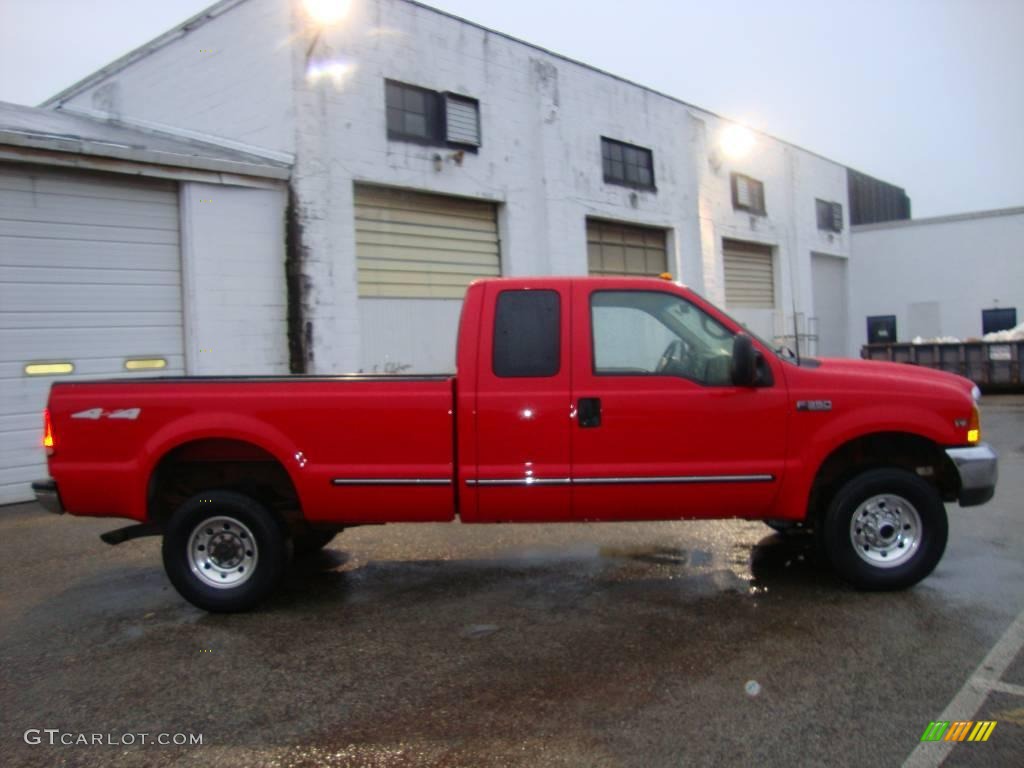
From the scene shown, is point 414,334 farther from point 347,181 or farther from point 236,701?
point 236,701

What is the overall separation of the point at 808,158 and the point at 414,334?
18.3 m

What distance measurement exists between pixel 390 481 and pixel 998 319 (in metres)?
27.2

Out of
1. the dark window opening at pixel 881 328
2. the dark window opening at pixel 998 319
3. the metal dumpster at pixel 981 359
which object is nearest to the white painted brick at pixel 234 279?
the metal dumpster at pixel 981 359

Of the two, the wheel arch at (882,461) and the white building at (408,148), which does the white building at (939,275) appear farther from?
the wheel arch at (882,461)

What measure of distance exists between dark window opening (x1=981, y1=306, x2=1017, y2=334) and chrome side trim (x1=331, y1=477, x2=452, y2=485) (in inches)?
1054

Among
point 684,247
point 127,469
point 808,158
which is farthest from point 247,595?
point 808,158

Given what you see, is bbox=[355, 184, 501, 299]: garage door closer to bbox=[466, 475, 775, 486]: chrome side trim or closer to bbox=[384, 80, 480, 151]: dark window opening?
bbox=[384, 80, 480, 151]: dark window opening

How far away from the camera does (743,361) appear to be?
456 cm

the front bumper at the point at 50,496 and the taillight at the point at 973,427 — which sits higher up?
the taillight at the point at 973,427

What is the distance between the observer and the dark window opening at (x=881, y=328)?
91.7 ft

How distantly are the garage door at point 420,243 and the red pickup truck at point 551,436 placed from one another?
7662mm

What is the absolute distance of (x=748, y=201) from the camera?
22422 mm

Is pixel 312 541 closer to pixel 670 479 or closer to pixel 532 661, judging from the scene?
pixel 532 661

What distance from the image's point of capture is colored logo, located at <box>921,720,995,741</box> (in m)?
3.12
